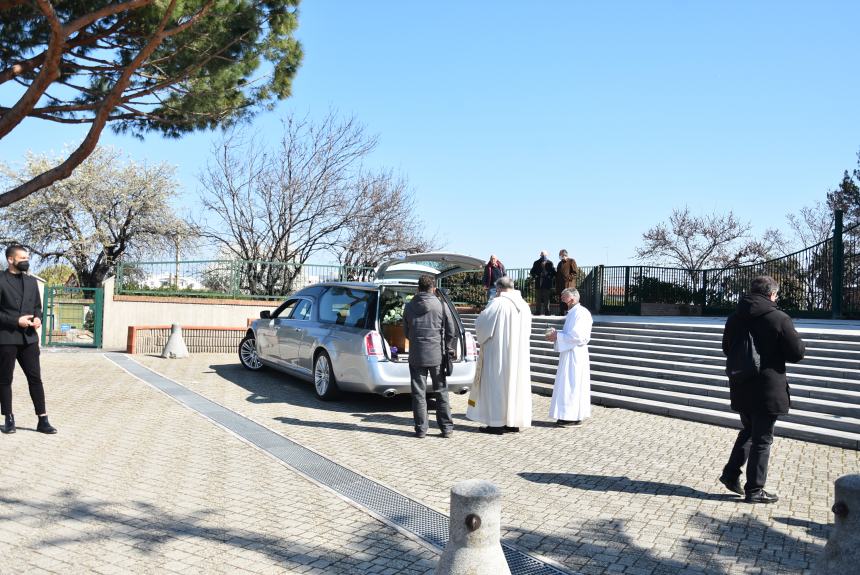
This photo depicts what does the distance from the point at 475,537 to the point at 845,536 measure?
1.76m

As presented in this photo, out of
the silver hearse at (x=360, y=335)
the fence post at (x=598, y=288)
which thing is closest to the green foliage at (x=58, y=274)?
the fence post at (x=598, y=288)

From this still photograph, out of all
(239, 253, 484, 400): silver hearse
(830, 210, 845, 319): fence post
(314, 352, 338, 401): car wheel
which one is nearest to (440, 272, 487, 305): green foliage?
(830, 210, 845, 319): fence post

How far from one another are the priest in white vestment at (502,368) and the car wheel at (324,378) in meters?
2.30

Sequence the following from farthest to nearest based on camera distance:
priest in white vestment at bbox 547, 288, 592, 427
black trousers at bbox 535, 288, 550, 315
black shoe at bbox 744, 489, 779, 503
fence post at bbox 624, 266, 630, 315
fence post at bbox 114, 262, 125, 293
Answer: fence post at bbox 624, 266, 630, 315
black trousers at bbox 535, 288, 550, 315
fence post at bbox 114, 262, 125, 293
priest in white vestment at bbox 547, 288, 592, 427
black shoe at bbox 744, 489, 779, 503

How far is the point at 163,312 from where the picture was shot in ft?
58.9

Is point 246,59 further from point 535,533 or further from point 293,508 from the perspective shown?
point 535,533

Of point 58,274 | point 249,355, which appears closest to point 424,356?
point 249,355

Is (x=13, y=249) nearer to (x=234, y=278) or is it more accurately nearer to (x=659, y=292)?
(x=234, y=278)

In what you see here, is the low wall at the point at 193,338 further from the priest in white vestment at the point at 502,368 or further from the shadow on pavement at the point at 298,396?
the priest in white vestment at the point at 502,368

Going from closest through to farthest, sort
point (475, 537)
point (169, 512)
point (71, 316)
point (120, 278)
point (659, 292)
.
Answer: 1. point (475, 537)
2. point (169, 512)
3. point (120, 278)
4. point (71, 316)
5. point (659, 292)

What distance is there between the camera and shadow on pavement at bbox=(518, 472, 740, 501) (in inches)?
217

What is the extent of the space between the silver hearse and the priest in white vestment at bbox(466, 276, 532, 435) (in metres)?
1.02

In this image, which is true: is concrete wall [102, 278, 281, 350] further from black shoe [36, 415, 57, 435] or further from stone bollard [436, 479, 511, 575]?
stone bollard [436, 479, 511, 575]

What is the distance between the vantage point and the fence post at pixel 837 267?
15.1 meters
